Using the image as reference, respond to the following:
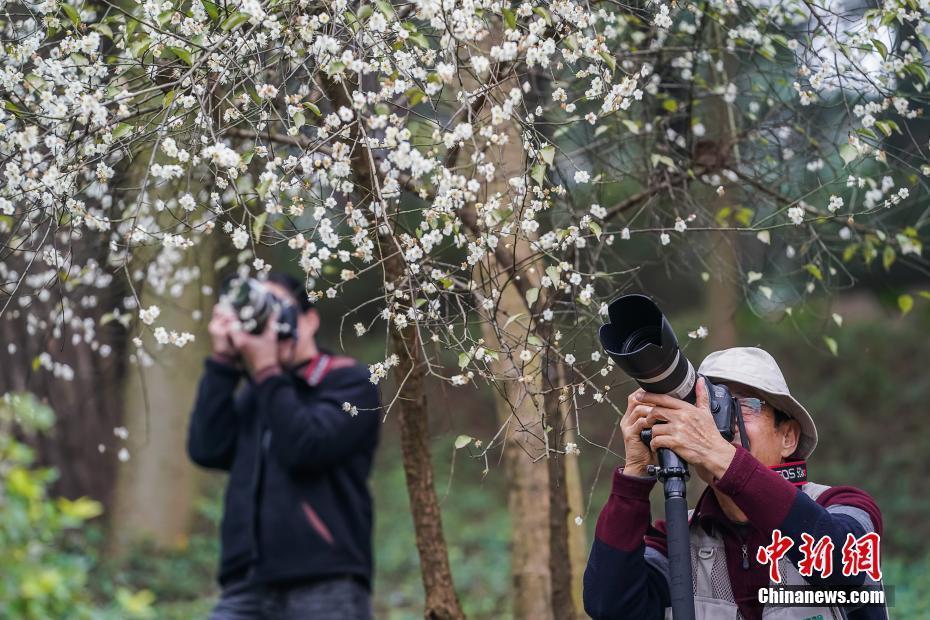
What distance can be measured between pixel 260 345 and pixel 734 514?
233 cm

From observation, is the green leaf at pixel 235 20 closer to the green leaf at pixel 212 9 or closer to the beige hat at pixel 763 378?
the green leaf at pixel 212 9

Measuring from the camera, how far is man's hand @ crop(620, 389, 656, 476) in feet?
7.19

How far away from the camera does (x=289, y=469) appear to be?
Answer: 153 inches

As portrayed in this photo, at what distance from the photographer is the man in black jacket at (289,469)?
12.3 feet

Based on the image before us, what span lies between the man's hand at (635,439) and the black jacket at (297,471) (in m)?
1.67

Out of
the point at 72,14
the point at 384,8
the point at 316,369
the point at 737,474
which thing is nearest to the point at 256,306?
the point at 316,369

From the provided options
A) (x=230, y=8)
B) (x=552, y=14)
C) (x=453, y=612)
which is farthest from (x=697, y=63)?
(x=453, y=612)

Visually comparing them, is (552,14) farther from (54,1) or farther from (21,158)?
(21,158)

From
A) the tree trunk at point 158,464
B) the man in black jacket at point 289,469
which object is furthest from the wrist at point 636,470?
the tree trunk at point 158,464

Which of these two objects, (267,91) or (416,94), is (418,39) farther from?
(267,91)

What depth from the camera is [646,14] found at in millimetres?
3125

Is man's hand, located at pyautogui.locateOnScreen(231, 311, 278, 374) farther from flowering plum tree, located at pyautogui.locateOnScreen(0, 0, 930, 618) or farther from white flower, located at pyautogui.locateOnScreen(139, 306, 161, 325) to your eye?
white flower, located at pyautogui.locateOnScreen(139, 306, 161, 325)

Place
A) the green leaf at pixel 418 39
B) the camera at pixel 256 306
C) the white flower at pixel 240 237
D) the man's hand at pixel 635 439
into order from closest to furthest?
the man's hand at pixel 635 439
the green leaf at pixel 418 39
the white flower at pixel 240 237
the camera at pixel 256 306

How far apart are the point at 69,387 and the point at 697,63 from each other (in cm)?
612
